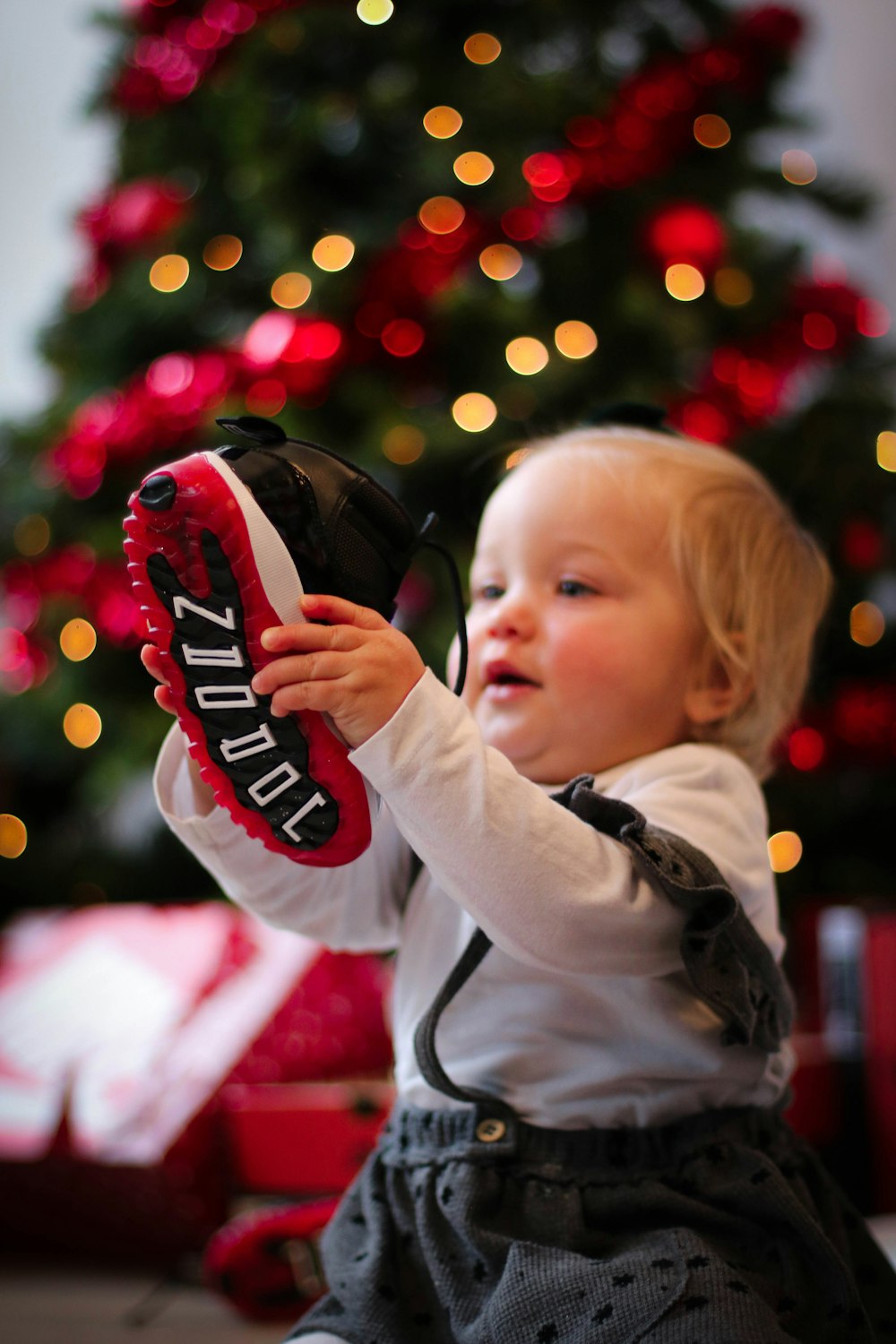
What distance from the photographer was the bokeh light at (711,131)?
1.63 m

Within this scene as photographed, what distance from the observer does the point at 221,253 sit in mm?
1621

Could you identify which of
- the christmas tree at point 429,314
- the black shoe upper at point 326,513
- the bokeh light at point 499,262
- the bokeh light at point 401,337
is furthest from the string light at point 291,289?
the black shoe upper at point 326,513

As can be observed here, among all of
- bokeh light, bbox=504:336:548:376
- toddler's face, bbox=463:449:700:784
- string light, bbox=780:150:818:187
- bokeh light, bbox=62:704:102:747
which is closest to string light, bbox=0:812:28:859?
bokeh light, bbox=62:704:102:747

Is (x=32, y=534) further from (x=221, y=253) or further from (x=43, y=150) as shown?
(x=43, y=150)

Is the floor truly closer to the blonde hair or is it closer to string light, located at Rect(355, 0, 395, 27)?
the blonde hair

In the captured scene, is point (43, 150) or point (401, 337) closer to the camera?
point (401, 337)

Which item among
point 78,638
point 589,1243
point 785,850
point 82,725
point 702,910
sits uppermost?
point 702,910

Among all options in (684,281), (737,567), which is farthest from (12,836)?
(737,567)

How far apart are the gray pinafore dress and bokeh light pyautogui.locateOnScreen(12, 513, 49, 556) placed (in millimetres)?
1185

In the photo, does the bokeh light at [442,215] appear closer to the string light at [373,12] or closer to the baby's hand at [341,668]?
the string light at [373,12]

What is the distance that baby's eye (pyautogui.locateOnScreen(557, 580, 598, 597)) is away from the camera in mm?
683

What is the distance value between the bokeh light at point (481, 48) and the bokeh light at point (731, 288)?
432mm

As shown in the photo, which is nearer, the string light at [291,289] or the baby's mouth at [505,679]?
the baby's mouth at [505,679]

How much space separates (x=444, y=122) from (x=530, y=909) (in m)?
1.26
